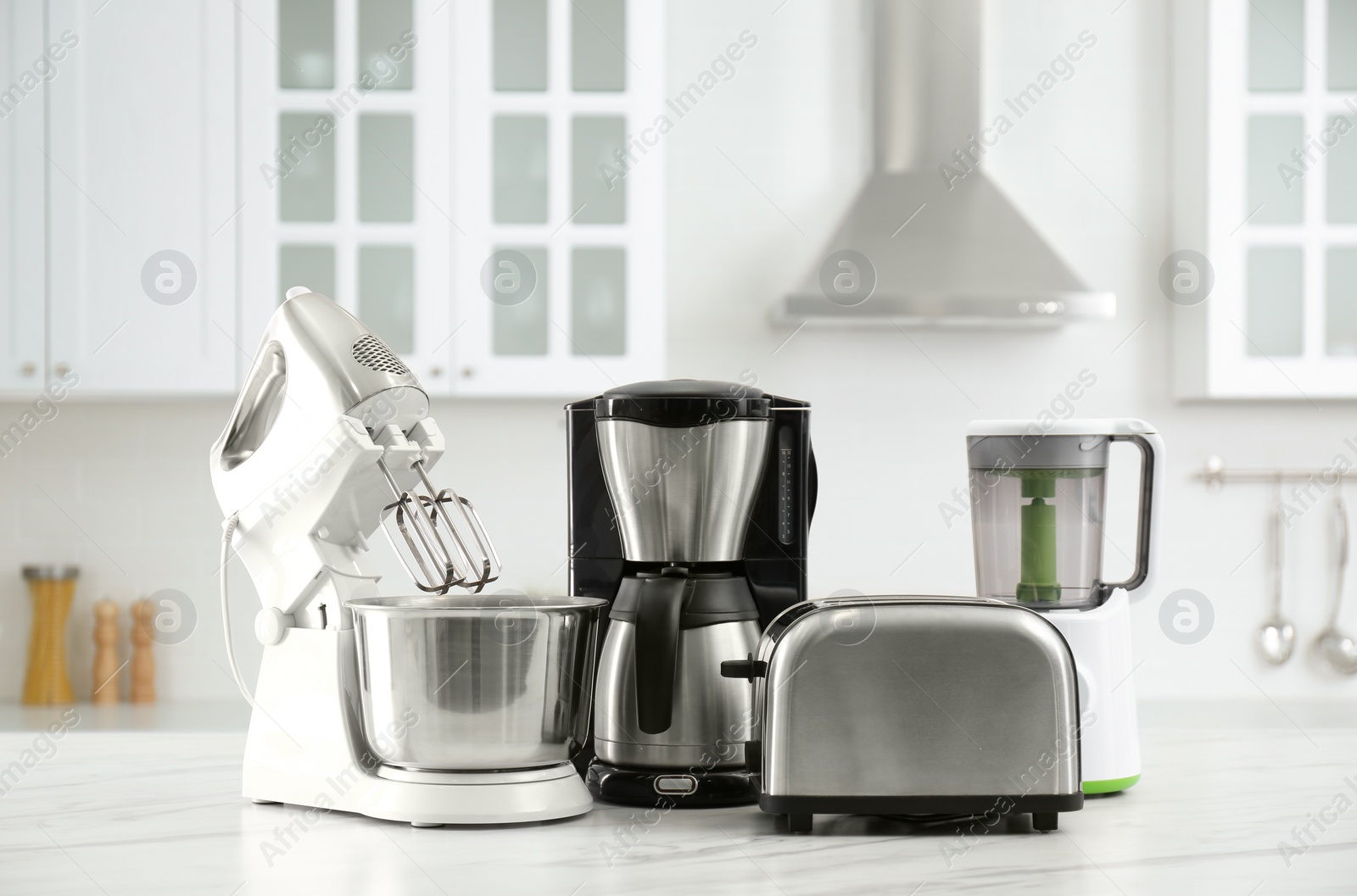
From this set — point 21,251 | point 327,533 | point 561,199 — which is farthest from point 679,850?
point 21,251

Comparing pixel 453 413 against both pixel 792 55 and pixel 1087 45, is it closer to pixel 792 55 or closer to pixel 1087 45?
pixel 792 55

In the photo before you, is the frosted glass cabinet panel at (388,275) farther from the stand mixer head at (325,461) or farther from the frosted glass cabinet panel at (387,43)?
the stand mixer head at (325,461)

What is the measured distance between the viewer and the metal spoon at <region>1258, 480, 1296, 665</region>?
245 centimetres

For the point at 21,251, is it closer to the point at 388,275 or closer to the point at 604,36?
the point at 388,275

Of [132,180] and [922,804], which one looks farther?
[132,180]

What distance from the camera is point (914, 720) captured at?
833 mm

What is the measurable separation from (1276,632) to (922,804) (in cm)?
198

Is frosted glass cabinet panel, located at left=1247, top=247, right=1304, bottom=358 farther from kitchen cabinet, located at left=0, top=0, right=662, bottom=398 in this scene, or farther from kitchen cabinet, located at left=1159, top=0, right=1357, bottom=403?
kitchen cabinet, located at left=0, top=0, right=662, bottom=398

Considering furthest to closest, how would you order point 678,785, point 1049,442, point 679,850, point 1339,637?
point 1339,637 → point 1049,442 → point 678,785 → point 679,850

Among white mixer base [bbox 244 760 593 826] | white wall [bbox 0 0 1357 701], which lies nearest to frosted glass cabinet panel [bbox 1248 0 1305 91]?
white wall [bbox 0 0 1357 701]

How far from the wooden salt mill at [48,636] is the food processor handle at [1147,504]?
2159 millimetres

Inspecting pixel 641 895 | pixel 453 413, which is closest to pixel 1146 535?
pixel 641 895

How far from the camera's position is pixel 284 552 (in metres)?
0.95

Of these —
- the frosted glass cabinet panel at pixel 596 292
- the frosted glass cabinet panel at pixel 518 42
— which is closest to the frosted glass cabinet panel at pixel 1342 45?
the frosted glass cabinet panel at pixel 596 292
